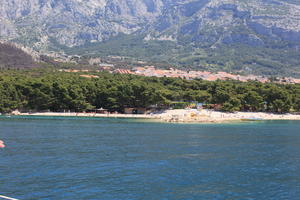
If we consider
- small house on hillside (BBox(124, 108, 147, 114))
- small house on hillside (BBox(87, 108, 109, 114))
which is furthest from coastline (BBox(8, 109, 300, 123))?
small house on hillside (BBox(87, 108, 109, 114))

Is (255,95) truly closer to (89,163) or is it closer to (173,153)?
(173,153)

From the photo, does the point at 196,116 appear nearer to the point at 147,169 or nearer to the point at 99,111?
the point at 99,111

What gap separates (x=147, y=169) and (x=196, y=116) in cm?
6479

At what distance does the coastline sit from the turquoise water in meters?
41.8

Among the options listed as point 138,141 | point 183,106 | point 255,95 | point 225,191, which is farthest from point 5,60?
point 225,191

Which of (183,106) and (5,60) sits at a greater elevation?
(5,60)

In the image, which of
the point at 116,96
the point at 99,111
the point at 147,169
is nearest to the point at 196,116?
the point at 116,96

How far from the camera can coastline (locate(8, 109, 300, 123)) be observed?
93688mm

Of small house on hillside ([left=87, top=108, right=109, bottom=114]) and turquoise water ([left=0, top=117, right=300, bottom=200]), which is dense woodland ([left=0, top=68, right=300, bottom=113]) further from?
turquoise water ([left=0, top=117, right=300, bottom=200])

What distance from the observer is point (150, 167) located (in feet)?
108

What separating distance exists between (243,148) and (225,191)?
20653mm

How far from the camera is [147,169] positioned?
105 ft

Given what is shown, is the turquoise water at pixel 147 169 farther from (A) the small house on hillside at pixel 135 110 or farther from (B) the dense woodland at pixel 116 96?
(A) the small house on hillside at pixel 135 110

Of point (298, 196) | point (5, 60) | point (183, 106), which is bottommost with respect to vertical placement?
point (298, 196)
